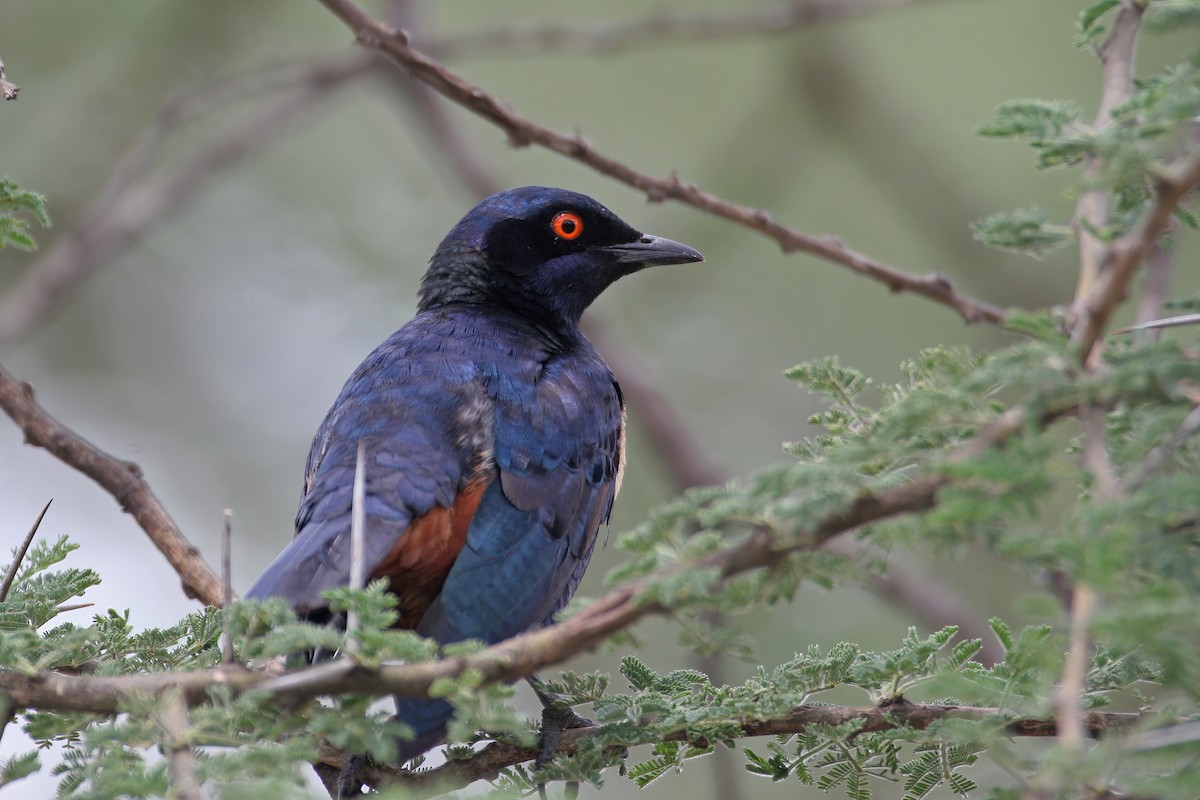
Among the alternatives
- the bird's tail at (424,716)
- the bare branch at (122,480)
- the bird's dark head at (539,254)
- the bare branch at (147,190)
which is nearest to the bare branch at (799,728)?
the bird's tail at (424,716)

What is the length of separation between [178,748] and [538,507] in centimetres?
214

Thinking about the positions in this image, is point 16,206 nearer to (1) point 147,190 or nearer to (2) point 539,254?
(2) point 539,254

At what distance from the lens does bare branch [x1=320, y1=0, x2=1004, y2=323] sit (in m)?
4.24

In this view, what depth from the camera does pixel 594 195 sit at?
33.6ft

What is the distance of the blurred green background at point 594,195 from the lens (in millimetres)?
8609

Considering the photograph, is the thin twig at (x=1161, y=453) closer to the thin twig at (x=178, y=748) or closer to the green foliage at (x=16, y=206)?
A: the thin twig at (x=178, y=748)

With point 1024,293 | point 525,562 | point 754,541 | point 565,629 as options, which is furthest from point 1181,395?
point 1024,293

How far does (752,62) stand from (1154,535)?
32.0 ft

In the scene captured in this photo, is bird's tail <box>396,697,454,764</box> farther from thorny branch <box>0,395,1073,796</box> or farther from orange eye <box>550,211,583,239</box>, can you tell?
orange eye <box>550,211,583,239</box>

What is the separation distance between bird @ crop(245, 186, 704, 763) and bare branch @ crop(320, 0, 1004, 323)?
3.15 feet

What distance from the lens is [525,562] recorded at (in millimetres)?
4102

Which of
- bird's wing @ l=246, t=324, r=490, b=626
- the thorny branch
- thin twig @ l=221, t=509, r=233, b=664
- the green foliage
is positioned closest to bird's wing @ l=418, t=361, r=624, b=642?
bird's wing @ l=246, t=324, r=490, b=626

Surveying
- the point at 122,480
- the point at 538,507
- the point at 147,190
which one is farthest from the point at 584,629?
the point at 147,190

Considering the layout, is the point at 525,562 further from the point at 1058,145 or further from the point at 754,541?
the point at 1058,145
